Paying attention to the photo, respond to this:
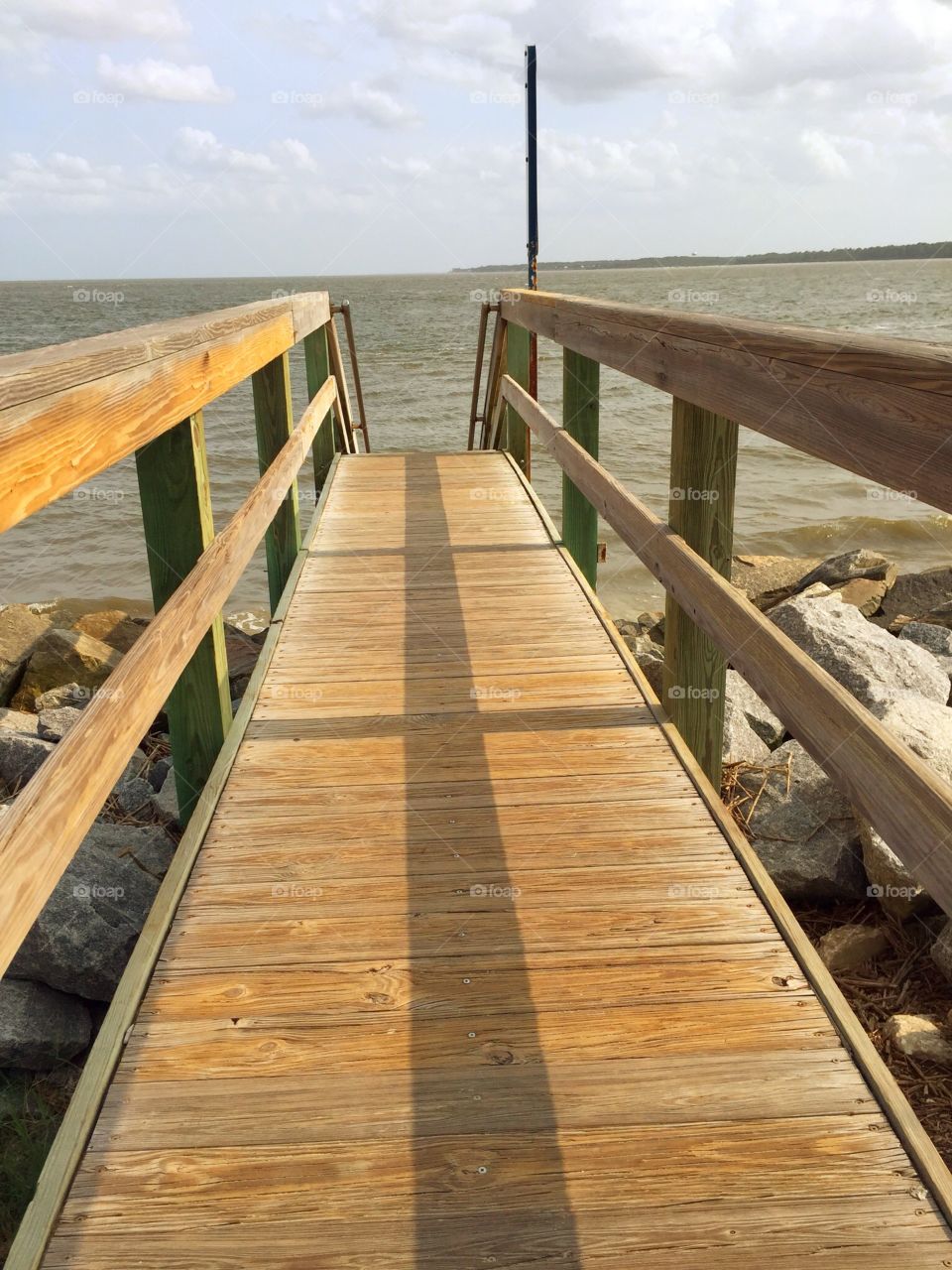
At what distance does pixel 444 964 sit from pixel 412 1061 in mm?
281

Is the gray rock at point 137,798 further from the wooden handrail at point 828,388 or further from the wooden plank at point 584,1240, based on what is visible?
the wooden plank at point 584,1240

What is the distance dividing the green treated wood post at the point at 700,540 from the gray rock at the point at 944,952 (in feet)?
2.87

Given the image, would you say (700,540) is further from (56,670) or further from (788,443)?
(56,670)

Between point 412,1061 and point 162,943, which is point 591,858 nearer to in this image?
point 412,1061

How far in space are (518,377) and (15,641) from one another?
3968mm

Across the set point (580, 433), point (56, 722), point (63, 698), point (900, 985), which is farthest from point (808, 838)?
point (63, 698)

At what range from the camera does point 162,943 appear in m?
2.16

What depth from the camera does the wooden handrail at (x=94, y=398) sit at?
1.23 meters

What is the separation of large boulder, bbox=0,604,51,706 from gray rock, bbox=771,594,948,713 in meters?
4.74

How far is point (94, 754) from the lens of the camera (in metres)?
1.61

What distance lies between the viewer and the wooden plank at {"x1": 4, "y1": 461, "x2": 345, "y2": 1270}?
150cm

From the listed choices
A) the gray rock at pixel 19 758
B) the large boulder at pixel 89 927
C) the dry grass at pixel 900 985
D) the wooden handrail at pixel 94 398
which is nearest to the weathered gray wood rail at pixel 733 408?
the dry grass at pixel 900 985

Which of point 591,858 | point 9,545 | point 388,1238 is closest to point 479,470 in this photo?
point 591,858

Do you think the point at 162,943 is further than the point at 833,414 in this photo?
Yes
